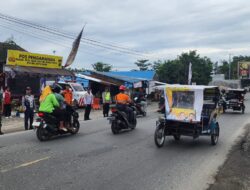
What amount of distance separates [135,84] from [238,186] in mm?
33825

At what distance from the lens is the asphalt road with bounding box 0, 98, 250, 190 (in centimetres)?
725

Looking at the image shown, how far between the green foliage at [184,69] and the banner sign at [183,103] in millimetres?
47729

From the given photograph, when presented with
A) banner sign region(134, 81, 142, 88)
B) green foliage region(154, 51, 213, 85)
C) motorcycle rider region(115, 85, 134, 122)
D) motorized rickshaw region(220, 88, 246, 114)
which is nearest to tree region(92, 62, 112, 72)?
green foliage region(154, 51, 213, 85)

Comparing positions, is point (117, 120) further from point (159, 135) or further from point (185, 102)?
point (185, 102)

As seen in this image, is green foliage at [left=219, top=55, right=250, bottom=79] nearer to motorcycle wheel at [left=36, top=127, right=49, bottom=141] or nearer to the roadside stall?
the roadside stall

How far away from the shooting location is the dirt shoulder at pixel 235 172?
739cm

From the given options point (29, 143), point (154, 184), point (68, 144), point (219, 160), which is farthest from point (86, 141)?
point (154, 184)

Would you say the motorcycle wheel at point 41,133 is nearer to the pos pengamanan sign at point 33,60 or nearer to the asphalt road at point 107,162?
the asphalt road at point 107,162

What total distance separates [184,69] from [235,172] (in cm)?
5404

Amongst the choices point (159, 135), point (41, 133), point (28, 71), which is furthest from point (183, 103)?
point (28, 71)

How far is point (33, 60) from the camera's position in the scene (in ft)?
96.9

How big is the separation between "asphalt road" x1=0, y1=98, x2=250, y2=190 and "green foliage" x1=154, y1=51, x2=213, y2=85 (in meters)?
46.4

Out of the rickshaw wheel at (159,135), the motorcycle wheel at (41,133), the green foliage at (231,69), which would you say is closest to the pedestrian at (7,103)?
the motorcycle wheel at (41,133)

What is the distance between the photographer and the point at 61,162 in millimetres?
8953
